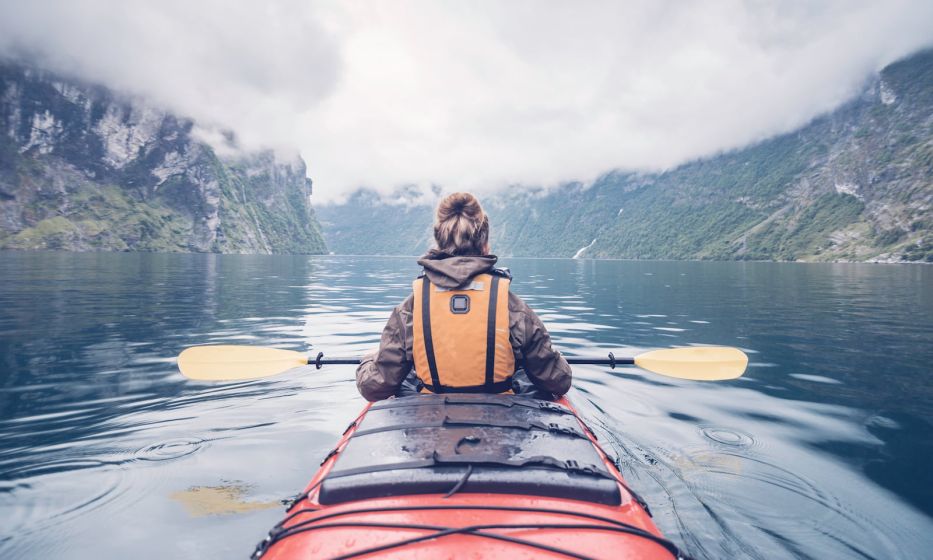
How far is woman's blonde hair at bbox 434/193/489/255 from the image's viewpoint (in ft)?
14.9

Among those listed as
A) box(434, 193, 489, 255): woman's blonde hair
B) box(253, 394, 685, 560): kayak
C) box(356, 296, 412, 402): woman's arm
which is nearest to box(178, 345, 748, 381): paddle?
box(356, 296, 412, 402): woman's arm

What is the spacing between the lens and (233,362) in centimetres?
736

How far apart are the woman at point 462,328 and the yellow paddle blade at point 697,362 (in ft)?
9.99

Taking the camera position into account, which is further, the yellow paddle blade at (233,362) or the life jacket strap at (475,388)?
the yellow paddle blade at (233,362)

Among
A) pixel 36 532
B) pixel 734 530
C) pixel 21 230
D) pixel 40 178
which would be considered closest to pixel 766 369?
pixel 734 530

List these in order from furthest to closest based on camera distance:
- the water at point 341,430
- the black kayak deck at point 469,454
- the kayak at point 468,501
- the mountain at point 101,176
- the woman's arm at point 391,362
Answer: the mountain at point 101,176
the water at point 341,430
the woman's arm at point 391,362
the black kayak deck at point 469,454
the kayak at point 468,501

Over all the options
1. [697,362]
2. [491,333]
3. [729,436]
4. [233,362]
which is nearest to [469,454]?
[491,333]

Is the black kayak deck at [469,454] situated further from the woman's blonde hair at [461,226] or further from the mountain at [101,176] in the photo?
the mountain at [101,176]

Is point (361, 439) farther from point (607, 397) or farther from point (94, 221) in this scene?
point (94, 221)

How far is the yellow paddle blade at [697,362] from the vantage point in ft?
22.9

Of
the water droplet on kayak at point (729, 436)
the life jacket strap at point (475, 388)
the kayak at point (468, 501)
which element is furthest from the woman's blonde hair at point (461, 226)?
the water droplet on kayak at point (729, 436)

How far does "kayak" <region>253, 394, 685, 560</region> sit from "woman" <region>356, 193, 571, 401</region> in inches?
28.3

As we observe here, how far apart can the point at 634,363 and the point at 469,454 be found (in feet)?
15.2

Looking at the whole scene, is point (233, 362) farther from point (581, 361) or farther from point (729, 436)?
Answer: point (729, 436)
